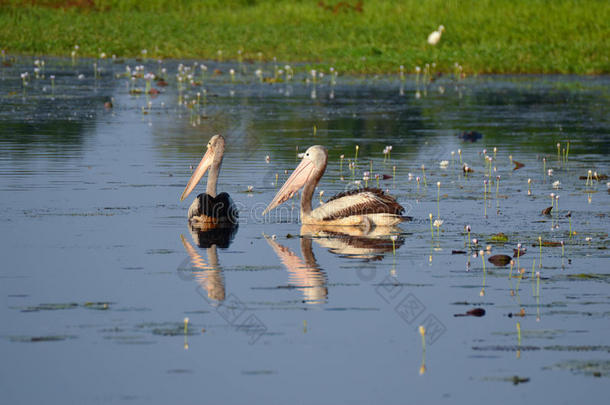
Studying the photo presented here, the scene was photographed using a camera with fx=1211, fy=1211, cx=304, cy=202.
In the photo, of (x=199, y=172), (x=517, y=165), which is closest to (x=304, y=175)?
(x=199, y=172)

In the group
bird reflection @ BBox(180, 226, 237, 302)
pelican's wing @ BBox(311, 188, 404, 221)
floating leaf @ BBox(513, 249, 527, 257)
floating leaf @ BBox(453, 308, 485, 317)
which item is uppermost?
pelican's wing @ BBox(311, 188, 404, 221)

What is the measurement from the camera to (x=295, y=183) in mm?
15336

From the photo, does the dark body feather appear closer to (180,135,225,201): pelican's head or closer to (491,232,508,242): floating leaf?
(180,135,225,201): pelican's head

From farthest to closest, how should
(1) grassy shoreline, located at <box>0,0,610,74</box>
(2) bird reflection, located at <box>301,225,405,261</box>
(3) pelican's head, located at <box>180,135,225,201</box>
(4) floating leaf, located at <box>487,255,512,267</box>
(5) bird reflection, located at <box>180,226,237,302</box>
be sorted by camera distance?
(1) grassy shoreline, located at <box>0,0,610,74</box> → (3) pelican's head, located at <box>180,135,225,201</box> → (2) bird reflection, located at <box>301,225,405,261</box> → (4) floating leaf, located at <box>487,255,512,267</box> → (5) bird reflection, located at <box>180,226,237,302</box>

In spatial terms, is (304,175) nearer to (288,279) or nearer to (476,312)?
(288,279)

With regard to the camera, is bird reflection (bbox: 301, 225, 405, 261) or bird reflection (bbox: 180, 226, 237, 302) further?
bird reflection (bbox: 301, 225, 405, 261)

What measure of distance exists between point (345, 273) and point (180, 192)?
219 inches

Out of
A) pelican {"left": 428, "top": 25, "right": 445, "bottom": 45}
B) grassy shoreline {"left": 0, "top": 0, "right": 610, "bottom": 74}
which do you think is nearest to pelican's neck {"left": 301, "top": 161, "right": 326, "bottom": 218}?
grassy shoreline {"left": 0, "top": 0, "right": 610, "bottom": 74}

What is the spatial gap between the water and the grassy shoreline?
15884mm

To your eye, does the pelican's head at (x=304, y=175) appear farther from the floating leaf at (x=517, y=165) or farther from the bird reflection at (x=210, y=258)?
the floating leaf at (x=517, y=165)

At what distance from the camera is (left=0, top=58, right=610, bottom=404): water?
825 centimetres

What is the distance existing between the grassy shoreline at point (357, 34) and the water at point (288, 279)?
15.9m

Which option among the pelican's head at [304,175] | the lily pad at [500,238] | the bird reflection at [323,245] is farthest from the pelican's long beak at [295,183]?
the lily pad at [500,238]

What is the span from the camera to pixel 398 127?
2545cm
